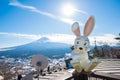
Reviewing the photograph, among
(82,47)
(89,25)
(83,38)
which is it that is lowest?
(82,47)

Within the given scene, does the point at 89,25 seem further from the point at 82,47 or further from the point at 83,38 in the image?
the point at 82,47

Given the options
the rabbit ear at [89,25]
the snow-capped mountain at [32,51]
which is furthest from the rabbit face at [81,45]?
the snow-capped mountain at [32,51]

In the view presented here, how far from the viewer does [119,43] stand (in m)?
19.4

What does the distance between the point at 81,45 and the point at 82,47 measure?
0.15 feet

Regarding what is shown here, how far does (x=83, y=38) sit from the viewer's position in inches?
130

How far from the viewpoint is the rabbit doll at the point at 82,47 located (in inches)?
114

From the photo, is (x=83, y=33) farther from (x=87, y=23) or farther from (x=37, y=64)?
(x=37, y=64)

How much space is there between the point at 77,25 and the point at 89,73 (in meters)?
0.82

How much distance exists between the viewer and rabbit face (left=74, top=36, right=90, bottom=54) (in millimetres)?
3236

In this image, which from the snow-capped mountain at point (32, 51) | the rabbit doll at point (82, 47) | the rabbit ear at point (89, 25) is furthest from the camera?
the snow-capped mountain at point (32, 51)

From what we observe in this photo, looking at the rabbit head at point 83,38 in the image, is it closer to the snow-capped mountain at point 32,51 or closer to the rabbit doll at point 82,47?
the rabbit doll at point 82,47

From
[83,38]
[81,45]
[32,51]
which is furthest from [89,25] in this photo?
[32,51]

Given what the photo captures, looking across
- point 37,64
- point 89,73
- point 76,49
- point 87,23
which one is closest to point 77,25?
point 87,23

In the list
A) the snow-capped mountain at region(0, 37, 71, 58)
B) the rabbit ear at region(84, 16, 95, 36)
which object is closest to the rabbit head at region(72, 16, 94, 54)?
the rabbit ear at region(84, 16, 95, 36)
